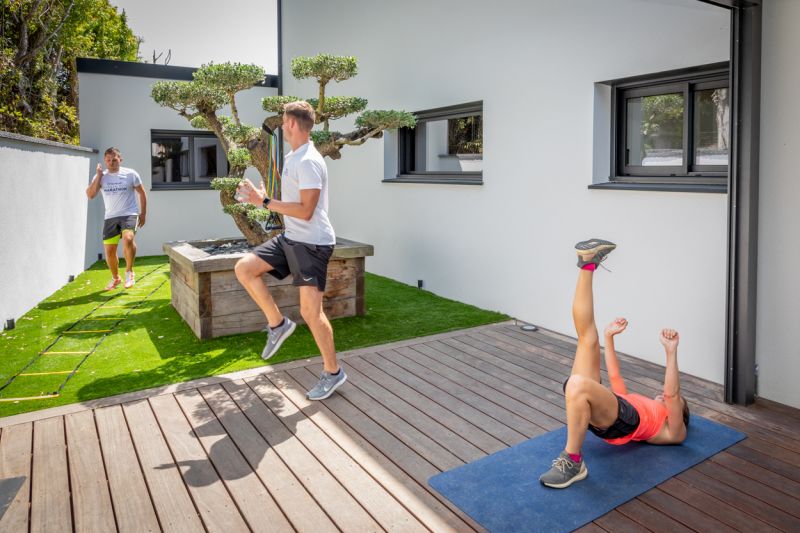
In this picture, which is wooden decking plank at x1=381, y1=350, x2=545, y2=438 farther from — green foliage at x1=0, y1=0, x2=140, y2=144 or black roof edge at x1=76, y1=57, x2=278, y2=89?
green foliage at x1=0, y1=0, x2=140, y2=144

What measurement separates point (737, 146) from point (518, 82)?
6.97 ft

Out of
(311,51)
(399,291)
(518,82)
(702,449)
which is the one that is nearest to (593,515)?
(702,449)

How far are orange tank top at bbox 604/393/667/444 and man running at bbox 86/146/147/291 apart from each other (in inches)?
206

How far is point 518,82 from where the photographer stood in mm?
4898

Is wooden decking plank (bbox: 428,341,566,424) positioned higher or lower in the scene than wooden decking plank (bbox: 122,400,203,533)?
higher

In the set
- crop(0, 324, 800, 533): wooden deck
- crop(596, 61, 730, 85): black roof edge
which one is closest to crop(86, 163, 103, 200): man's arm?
crop(0, 324, 800, 533): wooden deck

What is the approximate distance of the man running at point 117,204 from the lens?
20.6 ft

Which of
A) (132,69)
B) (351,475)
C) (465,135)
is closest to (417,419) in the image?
(351,475)

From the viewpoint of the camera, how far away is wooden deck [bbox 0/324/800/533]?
219 centimetres

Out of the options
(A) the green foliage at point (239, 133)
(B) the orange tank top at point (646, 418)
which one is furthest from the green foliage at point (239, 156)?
(B) the orange tank top at point (646, 418)

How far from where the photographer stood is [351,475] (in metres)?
2.50

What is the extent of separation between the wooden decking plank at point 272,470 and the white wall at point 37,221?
2.71m

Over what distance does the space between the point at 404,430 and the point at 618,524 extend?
1.10 metres

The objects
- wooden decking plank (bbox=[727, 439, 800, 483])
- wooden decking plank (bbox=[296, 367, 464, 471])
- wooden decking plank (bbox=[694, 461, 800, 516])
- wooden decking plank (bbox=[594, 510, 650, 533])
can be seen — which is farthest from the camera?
wooden decking plank (bbox=[296, 367, 464, 471])
